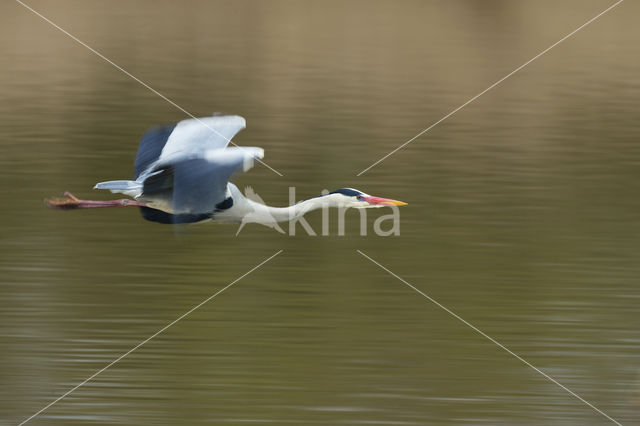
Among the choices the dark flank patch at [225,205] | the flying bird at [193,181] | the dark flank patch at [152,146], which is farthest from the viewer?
the dark flank patch at [225,205]

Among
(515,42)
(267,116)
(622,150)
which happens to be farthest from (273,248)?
(515,42)

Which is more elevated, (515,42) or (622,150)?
(515,42)

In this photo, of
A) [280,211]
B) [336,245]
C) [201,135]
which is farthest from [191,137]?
[336,245]

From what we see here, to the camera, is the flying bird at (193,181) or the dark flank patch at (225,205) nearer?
the flying bird at (193,181)

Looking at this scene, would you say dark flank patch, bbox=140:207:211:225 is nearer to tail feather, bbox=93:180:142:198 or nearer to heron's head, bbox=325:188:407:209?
tail feather, bbox=93:180:142:198

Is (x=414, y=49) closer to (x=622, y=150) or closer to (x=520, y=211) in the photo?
(x=622, y=150)

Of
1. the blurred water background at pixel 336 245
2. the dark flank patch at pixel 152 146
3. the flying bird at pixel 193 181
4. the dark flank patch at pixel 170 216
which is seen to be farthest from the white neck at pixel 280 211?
the dark flank patch at pixel 152 146

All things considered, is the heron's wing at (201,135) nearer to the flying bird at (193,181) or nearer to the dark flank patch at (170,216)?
the flying bird at (193,181)

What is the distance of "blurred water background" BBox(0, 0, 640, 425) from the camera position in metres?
5.57

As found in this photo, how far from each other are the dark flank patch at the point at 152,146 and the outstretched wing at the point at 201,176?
0.81 ft

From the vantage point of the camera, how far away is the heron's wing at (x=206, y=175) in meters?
5.23

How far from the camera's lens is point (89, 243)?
23.9ft

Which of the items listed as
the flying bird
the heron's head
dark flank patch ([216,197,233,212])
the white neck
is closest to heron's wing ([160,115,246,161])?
the flying bird

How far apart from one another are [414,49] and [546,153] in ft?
12.9
